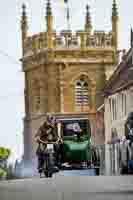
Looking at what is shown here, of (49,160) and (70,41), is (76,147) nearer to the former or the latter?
(49,160)

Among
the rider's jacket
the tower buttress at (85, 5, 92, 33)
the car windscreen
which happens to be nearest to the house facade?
the tower buttress at (85, 5, 92, 33)

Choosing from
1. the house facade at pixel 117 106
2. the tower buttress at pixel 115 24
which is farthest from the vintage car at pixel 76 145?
the tower buttress at pixel 115 24

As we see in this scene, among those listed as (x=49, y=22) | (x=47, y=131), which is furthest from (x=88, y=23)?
(x=47, y=131)

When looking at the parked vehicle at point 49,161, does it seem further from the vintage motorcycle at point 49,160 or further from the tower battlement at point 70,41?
the tower battlement at point 70,41

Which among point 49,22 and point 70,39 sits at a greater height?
point 49,22

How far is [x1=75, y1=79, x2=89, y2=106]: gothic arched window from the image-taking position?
100 m

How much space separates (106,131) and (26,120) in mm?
23874

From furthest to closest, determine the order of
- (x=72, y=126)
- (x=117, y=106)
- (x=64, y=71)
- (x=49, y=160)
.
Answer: (x=64, y=71)
(x=117, y=106)
(x=72, y=126)
(x=49, y=160)

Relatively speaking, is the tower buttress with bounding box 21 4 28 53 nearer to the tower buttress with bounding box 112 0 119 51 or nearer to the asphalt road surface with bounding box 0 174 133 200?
the tower buttress with bounding box 112 0 119 51

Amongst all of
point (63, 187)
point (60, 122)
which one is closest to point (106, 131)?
point (60, 122)

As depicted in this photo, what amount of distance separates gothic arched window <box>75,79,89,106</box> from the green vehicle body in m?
58.6

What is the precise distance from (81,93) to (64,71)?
2232mm

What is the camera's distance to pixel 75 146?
39719mm

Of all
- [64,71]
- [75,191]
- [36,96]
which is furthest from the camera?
[36,96]
